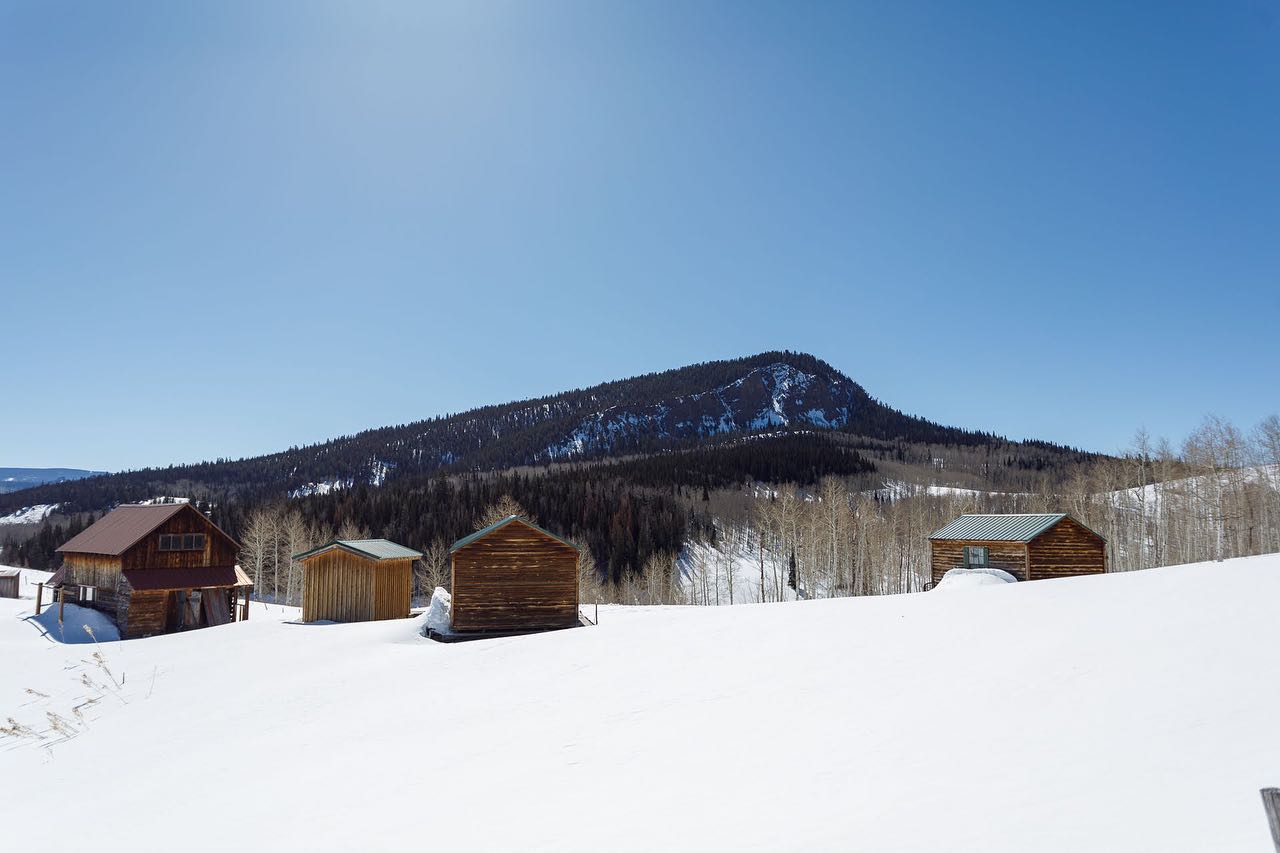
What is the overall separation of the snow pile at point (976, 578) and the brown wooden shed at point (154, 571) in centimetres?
4460

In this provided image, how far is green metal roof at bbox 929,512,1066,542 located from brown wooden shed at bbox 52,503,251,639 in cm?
4668

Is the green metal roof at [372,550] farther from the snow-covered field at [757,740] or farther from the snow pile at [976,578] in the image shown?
the snow pile at [976,578]

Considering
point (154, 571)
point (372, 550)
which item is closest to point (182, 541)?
point (154, 571)

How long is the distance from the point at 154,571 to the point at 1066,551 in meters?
55.2

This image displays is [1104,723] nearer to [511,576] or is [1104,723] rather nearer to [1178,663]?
[1178,663]

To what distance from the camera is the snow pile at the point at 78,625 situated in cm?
3947

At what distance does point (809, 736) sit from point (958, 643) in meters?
6.68

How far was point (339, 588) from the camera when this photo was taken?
1521 inches

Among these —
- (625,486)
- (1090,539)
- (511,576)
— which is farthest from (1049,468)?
(511,576)

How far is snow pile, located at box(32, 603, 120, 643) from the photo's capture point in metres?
39.5

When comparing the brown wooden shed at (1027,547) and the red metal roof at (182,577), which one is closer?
the brown wooden shed at (1027,547)

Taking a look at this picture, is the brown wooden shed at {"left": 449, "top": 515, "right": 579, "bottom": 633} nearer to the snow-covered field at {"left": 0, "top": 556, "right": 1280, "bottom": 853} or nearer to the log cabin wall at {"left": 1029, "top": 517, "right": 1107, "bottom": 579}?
the snow-covered field at {"left": 0, "top": 556, "right": 1280, "bottom": 853}

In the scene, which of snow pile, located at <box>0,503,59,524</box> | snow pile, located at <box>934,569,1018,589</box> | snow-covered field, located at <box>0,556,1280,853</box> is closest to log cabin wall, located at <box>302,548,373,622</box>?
snow-covered field, located at <box>0,556,1280,853</box>

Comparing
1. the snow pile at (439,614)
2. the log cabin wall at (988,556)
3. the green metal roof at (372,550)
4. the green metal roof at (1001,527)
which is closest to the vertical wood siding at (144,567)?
the green metal roof at (372,550)
